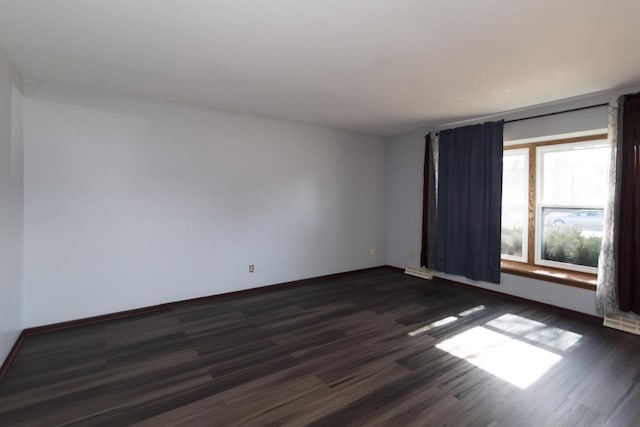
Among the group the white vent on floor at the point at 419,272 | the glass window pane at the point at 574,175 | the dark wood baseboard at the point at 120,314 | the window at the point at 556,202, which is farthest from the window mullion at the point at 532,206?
the dark wood baseboard at the point at 120,314

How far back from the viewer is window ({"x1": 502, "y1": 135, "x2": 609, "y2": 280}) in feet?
12.5

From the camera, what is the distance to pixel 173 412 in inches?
77.9

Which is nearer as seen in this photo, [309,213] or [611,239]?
[611,239]

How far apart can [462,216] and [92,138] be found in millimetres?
4734

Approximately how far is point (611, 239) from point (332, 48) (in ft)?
11.1

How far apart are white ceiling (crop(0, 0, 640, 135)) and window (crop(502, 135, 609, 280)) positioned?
95 cm

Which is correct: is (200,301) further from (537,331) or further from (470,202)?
(470,202)

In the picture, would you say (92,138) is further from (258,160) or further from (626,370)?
(626,370)

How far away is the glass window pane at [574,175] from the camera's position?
377 centimetres


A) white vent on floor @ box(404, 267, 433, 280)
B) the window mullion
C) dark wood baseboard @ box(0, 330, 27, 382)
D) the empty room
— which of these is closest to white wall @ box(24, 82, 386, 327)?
the empty room

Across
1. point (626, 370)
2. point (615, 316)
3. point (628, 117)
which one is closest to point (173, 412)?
point (626, 370)

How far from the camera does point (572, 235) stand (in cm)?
398

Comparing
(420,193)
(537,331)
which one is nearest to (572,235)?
(537,331)

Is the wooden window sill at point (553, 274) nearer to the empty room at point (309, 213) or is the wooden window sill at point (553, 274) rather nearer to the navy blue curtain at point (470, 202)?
the empty room at point (309, 213)
